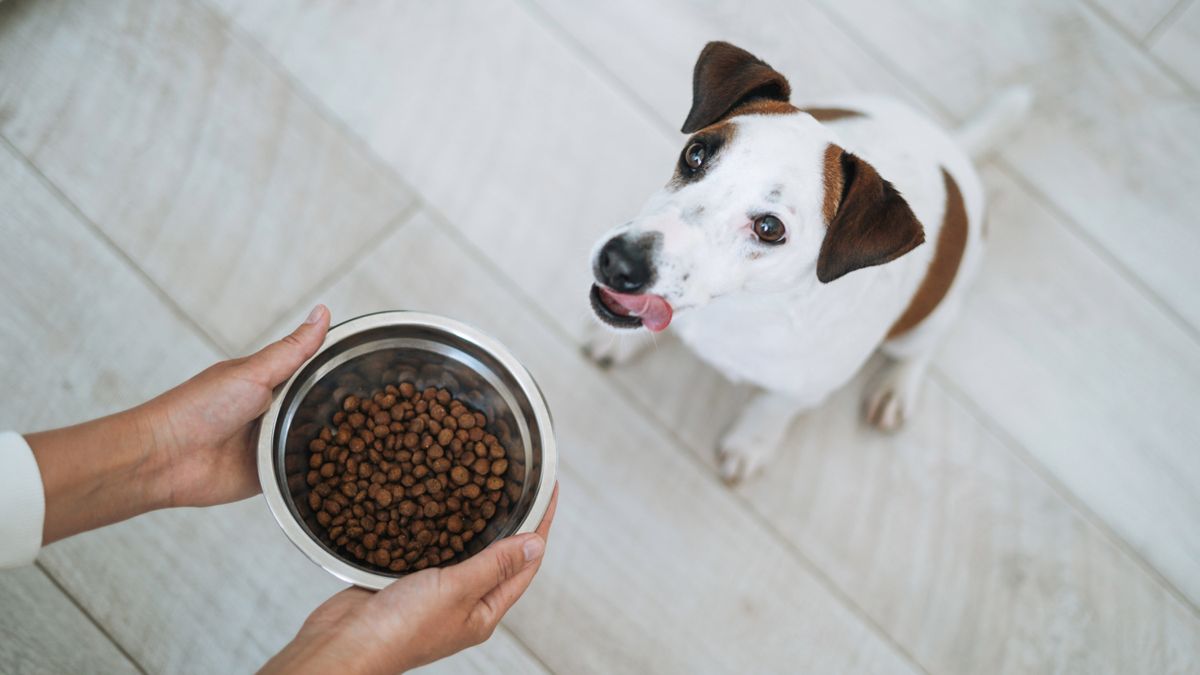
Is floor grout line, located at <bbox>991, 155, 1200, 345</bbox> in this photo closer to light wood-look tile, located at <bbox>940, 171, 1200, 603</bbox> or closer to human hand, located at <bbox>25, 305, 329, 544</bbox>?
light wood-look tile, located at <bbox>940, 171, 1200, 603</bbox>

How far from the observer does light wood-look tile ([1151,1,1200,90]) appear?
2.52 meters

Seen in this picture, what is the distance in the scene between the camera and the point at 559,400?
85.6 inches

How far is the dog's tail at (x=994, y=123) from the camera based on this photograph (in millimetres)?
2275

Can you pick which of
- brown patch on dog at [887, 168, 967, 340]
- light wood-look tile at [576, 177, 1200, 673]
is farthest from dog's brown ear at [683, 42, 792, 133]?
light wood-look tile at [576, 177, 1200, 673]

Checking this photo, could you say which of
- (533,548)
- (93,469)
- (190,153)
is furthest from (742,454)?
(190,153)

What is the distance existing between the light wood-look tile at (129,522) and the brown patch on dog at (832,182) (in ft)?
4.00

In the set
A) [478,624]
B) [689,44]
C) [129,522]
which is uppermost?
[689,44]

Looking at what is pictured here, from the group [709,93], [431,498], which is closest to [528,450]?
[431,498]

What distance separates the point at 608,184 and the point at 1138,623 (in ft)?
5.84

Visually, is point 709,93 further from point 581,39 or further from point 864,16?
point 864,16

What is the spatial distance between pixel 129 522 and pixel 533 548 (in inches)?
43.1

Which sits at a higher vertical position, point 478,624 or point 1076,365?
point 1076,365

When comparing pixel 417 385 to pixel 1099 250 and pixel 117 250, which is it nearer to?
pixel 117 250

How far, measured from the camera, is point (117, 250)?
84.7 inches
